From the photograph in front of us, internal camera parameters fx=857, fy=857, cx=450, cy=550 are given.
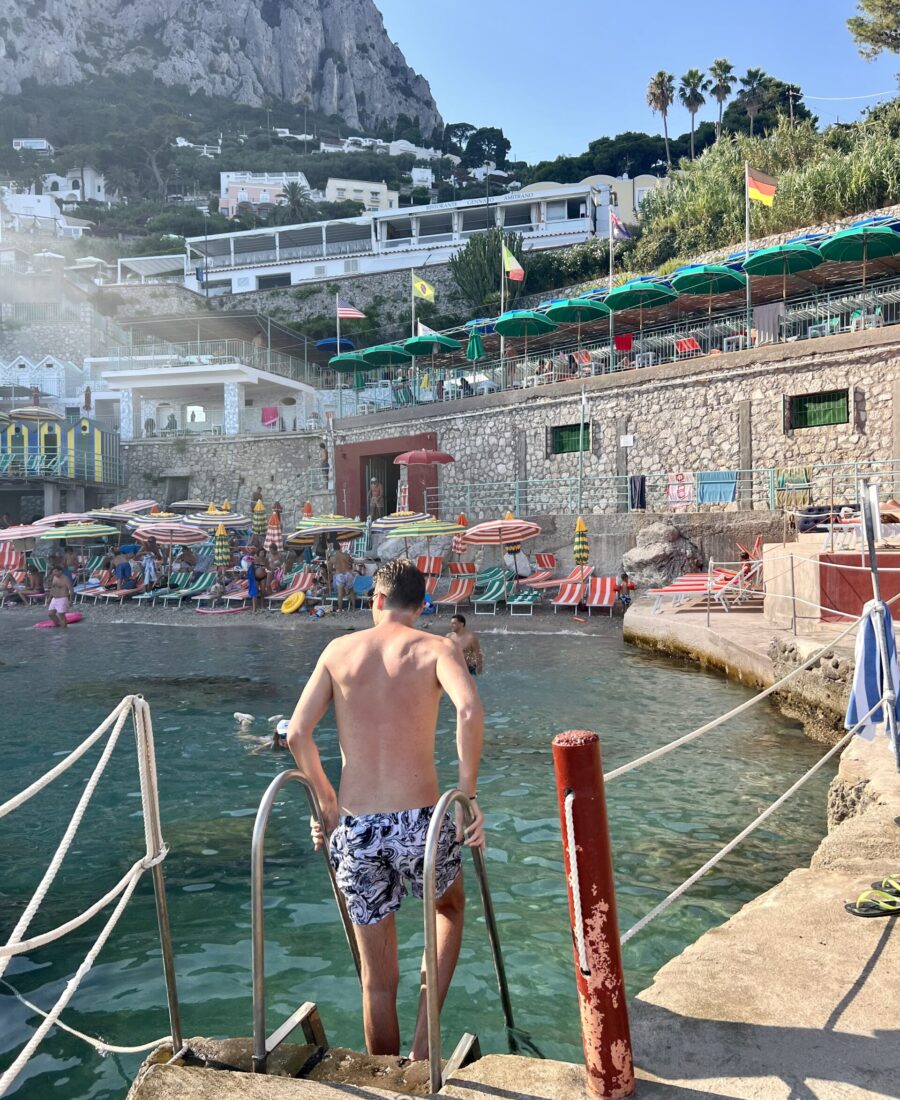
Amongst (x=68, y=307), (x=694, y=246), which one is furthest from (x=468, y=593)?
(x=68, y=307)

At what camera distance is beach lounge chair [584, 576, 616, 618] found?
18.6 metres

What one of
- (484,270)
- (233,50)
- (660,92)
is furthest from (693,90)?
(233,50)

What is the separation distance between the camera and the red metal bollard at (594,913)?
2.18 m

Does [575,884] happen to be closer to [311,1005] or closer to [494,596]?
[311,1005]

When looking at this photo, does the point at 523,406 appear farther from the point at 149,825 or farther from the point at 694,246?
the point at 149,825

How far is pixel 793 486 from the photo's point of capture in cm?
1970

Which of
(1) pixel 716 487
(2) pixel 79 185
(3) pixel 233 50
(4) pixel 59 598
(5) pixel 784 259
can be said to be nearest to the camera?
Result: (4) pixel 59 598

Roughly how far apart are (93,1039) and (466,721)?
2345 mm

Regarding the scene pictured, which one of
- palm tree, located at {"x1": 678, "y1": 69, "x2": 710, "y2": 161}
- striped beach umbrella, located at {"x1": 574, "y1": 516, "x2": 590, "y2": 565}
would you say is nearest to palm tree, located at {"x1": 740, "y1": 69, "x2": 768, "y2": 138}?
palm tree, located at {"x1": 678, "y1": 69, "x2": 710, "y2": 161}

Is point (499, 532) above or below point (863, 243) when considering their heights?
below

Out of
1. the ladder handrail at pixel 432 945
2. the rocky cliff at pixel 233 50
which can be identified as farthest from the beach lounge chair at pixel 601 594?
the rocky cliff at pixel 233 50

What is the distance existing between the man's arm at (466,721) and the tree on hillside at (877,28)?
1445 inches

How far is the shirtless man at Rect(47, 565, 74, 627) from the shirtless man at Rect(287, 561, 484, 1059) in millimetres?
18590

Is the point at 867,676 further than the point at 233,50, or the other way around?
the point at 233,50
